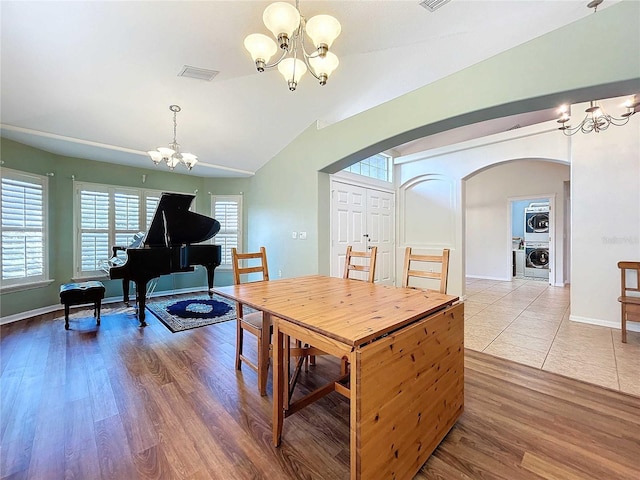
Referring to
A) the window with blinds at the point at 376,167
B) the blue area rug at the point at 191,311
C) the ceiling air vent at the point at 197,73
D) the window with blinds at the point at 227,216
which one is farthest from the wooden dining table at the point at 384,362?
the window with blinds at the point at 227,216

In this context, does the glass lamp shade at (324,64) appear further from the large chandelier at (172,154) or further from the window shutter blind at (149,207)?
the window shutter blind at (149,207)

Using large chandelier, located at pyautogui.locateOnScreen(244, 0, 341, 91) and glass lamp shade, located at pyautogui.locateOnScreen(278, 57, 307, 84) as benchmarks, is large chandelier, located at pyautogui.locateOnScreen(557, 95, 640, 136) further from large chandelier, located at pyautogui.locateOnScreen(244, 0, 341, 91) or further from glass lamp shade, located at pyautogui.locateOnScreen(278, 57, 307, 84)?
glass lamp shade, located at pyautogui.locateOnScreen(278, 57, 307, 84)

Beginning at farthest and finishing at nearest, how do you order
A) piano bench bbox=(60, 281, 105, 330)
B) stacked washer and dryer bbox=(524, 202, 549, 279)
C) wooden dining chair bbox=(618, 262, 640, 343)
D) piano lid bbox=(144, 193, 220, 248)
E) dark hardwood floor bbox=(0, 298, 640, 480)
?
stacked washer and dryer bbox=(524, 202, 549, 279) → piano lid bbox=(144, 193, 220, 248) → piano bench bbox=(60, 281, 105, 330) → wooden dining chair bbox=(618, 262, 640, 343) → dark hardwood floor bbox=(0, 298, 640, 480)

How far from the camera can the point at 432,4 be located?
7.61ft

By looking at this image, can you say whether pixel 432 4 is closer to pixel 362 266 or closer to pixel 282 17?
pixel 282 17

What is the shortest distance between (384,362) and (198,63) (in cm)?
342

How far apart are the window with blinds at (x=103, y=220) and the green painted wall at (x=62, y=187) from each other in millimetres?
118

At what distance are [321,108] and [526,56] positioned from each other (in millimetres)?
2520

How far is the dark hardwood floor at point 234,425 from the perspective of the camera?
54.8 inches

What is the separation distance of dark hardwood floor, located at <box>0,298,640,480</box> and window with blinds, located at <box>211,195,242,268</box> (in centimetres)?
358

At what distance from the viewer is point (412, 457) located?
1.32m

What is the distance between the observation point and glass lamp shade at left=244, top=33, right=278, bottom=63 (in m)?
1.91

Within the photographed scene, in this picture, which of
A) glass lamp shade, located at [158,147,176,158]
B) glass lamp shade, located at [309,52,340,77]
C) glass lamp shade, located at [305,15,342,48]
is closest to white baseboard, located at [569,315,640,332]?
glass lamp shade, located at [309,52,340,77]

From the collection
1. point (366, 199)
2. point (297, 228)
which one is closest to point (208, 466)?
point (297, 228)
